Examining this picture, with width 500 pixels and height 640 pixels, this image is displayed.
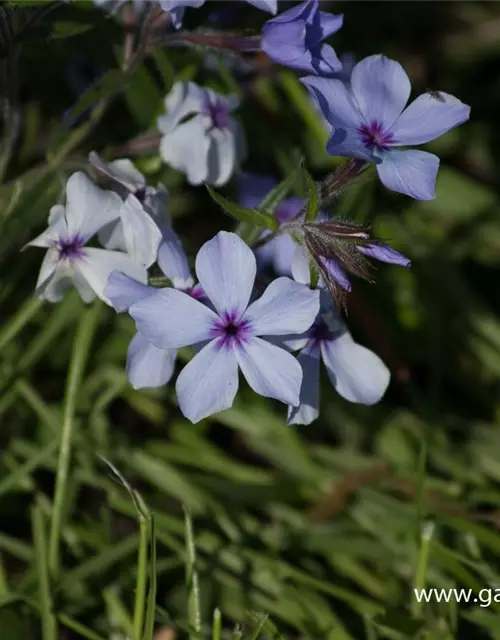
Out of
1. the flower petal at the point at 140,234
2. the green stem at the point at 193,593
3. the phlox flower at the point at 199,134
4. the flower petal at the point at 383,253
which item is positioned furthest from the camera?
the phlox flower at the point at 199,134

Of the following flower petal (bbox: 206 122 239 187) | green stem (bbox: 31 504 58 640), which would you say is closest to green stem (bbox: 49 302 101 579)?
green stem (bbox: 31 504 58 640)

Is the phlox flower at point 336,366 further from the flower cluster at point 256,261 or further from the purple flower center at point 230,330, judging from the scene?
the purple flower center at point 230,330

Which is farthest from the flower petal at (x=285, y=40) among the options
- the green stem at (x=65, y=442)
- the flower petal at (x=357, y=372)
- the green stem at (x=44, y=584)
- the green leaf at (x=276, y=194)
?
the green stem at (x=44, y=584)

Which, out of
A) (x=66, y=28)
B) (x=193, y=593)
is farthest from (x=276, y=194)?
(x=193, y=593)

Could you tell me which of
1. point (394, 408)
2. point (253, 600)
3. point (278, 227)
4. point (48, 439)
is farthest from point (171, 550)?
point (278, 227)

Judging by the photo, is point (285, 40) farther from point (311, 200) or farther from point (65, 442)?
point (65, 442)
